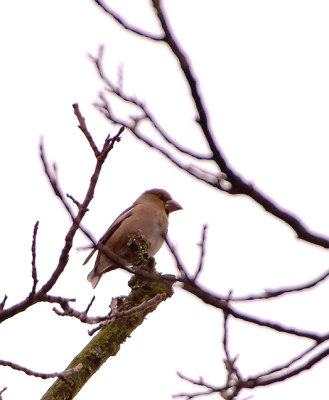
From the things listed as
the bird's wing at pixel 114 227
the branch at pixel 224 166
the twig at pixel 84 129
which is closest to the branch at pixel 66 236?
the twig at pixel 84 129

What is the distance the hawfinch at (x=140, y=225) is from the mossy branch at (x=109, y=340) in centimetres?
145

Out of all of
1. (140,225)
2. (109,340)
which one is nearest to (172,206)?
(140,225)

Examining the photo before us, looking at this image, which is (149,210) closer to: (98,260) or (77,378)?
(98,260)

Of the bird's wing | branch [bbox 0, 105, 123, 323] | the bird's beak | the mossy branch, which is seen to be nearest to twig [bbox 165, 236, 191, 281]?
branch [bbox 0, 105, 123, 323]

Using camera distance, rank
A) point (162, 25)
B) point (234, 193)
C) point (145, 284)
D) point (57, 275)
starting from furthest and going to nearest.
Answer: point (145, 284) → point (57, 275) → point (234, 193) → point (162, 25)

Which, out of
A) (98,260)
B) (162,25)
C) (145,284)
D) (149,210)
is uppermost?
(149,210)

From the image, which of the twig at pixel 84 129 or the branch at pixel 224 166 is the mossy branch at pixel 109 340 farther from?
the branch at pixel 224 166

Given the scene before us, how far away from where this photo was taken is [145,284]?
527cm

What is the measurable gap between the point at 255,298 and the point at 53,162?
0.84 meters

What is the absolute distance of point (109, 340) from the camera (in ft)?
15.9

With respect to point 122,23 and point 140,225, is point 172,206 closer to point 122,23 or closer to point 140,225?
point 140,225

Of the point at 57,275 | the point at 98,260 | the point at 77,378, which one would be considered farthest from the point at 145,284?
the point at 57,275

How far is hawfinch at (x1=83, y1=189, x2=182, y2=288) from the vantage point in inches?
281

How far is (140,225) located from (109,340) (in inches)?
109
